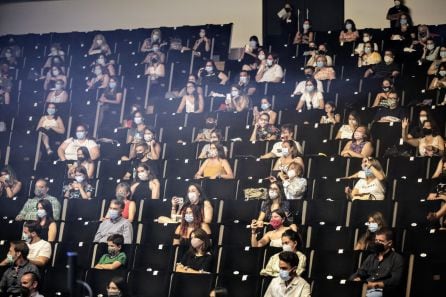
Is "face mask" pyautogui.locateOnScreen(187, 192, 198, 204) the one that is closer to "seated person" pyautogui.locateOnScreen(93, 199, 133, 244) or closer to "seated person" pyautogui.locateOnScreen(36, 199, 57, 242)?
"seated person" pyautogui.locateOnScreen(93, 199, 133, 244)

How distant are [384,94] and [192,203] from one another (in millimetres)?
2469

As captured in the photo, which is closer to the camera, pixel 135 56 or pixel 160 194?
pixel 160 194

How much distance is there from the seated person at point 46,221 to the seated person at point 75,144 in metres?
1.39

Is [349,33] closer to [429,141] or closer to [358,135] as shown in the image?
[358,135]

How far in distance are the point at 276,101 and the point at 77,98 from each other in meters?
2.68

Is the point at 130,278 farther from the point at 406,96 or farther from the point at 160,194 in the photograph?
the point at 406,96

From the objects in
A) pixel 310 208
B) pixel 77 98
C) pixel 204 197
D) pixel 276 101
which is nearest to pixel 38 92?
pixel 77 98

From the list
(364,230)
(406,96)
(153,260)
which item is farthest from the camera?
(406,96)

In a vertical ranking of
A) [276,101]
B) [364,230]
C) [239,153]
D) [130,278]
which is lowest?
[130,278]

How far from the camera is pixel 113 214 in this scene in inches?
340

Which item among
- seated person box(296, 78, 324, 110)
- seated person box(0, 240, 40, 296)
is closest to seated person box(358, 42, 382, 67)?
seated person box(296, 78, 324, 110)

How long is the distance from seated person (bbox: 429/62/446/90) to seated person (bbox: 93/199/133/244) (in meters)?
3.49

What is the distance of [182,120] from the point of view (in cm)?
1041

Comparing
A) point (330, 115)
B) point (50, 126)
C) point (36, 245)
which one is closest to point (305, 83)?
point (330, 115)
